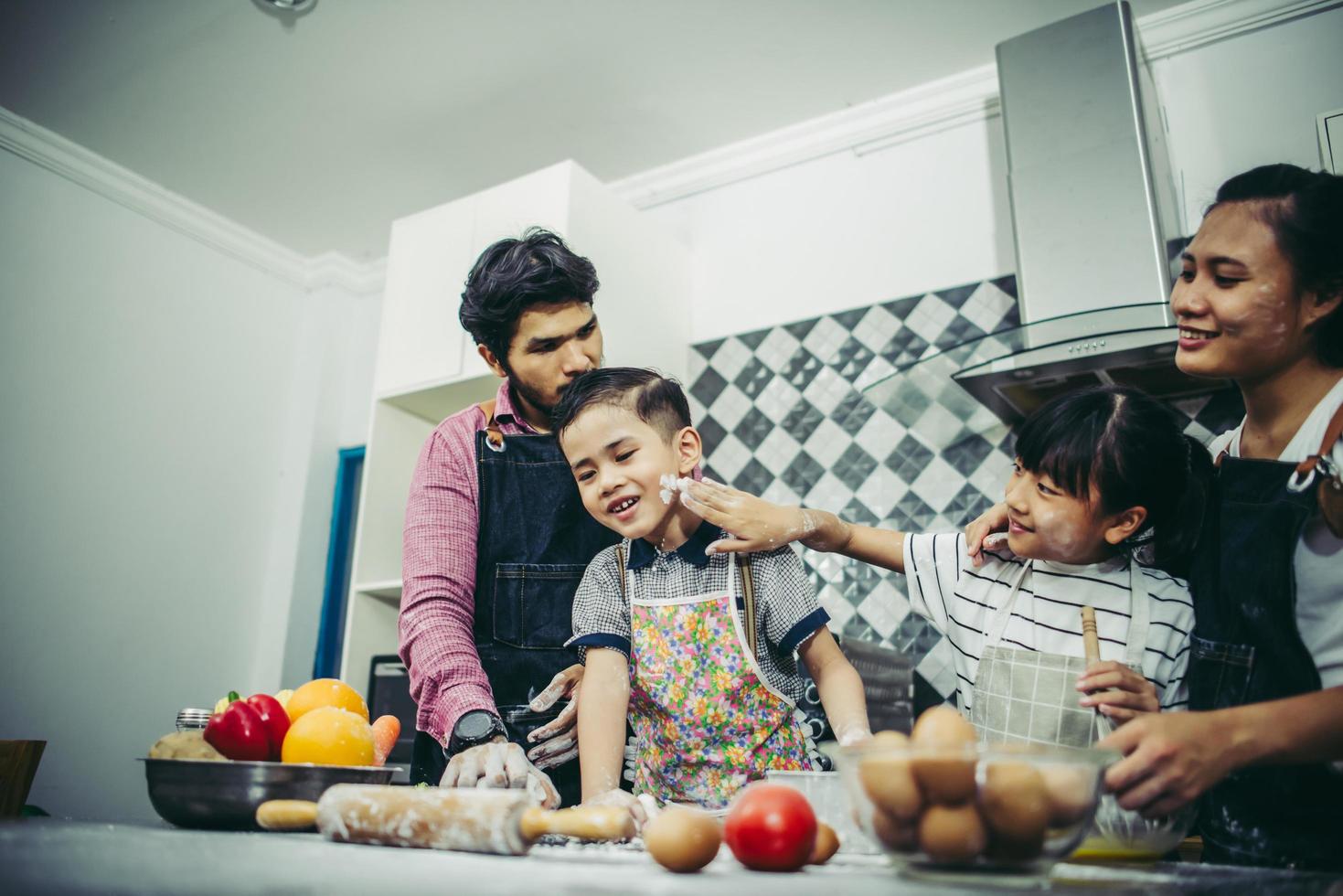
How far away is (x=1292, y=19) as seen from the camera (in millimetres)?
2236

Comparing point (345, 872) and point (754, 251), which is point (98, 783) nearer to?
point (754, 251)

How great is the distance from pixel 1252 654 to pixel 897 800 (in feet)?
2.18

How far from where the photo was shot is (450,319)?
2777 mm

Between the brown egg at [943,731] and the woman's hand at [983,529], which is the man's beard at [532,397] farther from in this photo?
the brown egg at [943,731]

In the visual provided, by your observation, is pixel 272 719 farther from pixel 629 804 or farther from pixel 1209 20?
pixel 1209 20

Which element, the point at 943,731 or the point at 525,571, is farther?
the point at 525,571

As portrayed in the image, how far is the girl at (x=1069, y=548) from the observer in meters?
1.11

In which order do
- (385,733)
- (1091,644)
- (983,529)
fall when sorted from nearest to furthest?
1. (1091,644)
2. (385,733)
3. (983,529)

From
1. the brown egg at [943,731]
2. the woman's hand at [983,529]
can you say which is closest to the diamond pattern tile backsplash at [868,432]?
the woman's hand at [983,529]

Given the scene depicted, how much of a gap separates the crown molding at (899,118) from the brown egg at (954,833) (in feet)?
7.92

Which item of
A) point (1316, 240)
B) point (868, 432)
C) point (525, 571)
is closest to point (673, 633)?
point (525, 571)

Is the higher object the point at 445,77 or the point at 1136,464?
the point at 445,77

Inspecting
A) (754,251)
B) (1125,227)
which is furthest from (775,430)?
(1125,227)

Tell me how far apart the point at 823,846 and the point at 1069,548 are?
0.66 metres
